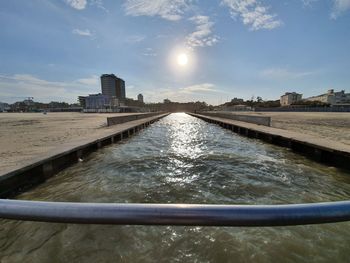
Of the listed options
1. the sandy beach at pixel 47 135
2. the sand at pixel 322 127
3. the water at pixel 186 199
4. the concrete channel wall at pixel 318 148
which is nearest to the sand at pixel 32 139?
the sandy beach at pixel 47 135

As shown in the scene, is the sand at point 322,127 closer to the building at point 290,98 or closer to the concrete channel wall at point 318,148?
the concrete channel wall at point 318,148

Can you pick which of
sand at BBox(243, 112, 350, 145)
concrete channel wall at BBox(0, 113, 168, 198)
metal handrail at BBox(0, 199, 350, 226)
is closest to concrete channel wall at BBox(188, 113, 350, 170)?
sand at BBox(243, 112, 350, 145)

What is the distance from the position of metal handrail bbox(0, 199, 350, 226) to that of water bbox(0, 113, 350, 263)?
306 centimetres

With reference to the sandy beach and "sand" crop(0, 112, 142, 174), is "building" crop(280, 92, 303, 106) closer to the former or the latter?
the sandy beach

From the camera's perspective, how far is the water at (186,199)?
3605mm

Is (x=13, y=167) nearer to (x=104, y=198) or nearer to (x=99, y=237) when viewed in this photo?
(x=104, y=198)

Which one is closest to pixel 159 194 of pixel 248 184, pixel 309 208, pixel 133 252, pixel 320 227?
pixel 133 252

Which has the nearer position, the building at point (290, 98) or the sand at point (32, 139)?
the sand at point (32, 139)

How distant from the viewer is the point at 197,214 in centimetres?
93

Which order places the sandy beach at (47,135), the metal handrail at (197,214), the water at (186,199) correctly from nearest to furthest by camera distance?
1. the metal handrail at (197,214)
2. the water at (186,199)
3. the sandy beach at (47,135)

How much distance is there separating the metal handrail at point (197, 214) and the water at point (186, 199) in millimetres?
3057

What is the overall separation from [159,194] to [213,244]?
2.41m

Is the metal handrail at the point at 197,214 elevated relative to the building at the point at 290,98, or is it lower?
lower

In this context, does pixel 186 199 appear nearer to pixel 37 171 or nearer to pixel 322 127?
pixel 37 171
